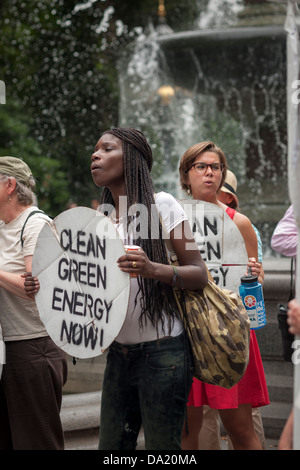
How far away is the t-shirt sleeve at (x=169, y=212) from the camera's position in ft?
8.44

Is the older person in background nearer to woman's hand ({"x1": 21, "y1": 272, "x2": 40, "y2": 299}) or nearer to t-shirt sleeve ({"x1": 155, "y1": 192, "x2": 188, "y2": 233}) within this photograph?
woman's hand ({"x1": 21, "y1": 272, "x2": 40, "y2": 299})

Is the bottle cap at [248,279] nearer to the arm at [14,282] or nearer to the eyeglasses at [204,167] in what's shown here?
the eyeglasses at [204,167]

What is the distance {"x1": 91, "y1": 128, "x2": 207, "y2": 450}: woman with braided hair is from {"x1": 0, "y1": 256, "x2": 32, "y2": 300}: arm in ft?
1.94

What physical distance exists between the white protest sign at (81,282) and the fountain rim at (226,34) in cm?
630

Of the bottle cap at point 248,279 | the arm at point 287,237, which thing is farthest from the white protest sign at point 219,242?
the arm at point 287,237

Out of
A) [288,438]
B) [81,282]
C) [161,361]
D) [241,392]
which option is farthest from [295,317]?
[241,392]

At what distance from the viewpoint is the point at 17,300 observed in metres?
3.22

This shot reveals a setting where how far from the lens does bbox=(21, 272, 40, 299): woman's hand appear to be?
2.85 meters

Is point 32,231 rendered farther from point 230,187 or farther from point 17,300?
point 230,187

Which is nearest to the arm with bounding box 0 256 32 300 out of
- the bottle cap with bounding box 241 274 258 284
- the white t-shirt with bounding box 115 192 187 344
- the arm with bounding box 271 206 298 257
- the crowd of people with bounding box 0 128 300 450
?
the crowd of people with bounding box 0 128 300 450

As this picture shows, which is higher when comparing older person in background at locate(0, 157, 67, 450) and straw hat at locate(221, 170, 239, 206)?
straw hat at locate(221, 170, 239, 206)

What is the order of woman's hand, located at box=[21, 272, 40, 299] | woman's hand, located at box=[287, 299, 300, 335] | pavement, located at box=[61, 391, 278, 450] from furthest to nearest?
pavement, located at box=[61, 391, 278, 450] → woman's hand, located at box=[21, 272, 40, 299] → woman's hand, located at box=[287, 299, 300, 335]

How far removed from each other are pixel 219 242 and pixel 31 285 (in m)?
1.02

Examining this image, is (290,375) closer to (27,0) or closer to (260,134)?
(260,134)
